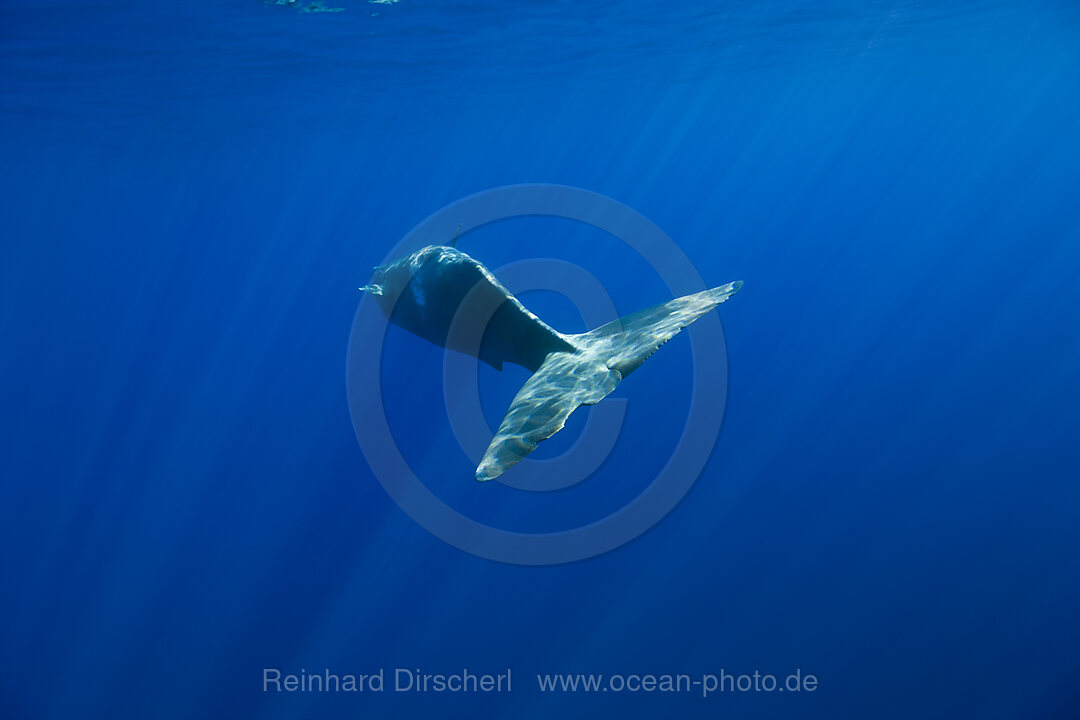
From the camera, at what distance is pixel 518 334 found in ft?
30.5

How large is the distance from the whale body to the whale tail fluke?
0.04ft

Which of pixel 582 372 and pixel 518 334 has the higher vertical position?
pixel 518 334

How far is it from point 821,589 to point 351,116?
3535 centimetres

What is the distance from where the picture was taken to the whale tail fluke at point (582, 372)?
19.0 feet

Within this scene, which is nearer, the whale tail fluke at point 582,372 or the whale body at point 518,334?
the whale tail fluke at point 582,372

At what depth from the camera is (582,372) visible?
7.23m

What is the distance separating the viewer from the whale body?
20.6 feet

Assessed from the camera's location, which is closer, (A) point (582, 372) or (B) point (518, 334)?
(A) point (582, 372)

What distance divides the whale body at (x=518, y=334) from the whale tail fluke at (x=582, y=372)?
12mm

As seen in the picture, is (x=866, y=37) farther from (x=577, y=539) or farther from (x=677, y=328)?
(x=677, y=328)

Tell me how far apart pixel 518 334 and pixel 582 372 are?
230 centimetres

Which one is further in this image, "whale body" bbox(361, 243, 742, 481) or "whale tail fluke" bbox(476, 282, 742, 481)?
"whale body" bbox(361, 243, 742, 481)

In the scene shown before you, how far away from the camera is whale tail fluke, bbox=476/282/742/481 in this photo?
19.0ft

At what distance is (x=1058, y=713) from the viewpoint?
12.6 meters
